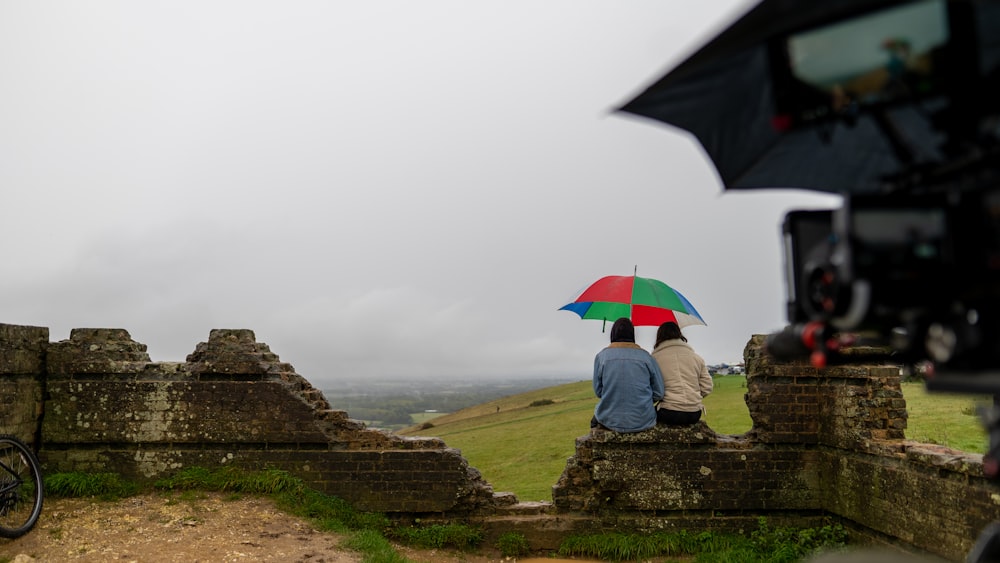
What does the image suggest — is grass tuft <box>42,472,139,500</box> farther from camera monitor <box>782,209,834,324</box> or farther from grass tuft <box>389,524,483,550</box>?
camera monitor <box>782,209,834,324</box>

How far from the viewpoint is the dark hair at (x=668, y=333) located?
7889 millimetres

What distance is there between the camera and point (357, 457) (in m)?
7.64

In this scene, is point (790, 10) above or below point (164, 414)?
above

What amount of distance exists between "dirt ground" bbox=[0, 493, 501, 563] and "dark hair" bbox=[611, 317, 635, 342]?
2811 millimetres

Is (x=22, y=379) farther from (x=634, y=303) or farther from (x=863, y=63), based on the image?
(x=863, y=63)

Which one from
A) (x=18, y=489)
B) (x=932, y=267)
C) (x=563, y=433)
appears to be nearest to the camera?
(x=932, y=267)

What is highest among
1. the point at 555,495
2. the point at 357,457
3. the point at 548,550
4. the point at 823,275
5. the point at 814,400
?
the point at 823,275

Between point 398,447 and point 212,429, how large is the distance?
2072mm

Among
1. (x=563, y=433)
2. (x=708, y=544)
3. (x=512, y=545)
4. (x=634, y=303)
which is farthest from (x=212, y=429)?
(x=563, y=433)

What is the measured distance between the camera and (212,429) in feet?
24.7

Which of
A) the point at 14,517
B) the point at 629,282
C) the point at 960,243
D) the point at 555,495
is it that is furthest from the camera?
the point at 629,282

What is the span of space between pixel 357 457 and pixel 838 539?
5320mm

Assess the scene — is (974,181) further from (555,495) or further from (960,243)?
(555,495)

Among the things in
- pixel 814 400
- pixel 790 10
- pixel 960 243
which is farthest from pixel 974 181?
pixel 814 400
